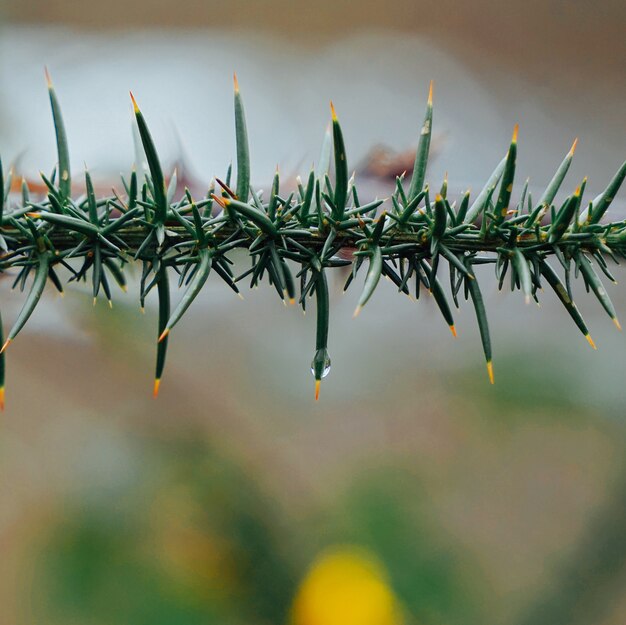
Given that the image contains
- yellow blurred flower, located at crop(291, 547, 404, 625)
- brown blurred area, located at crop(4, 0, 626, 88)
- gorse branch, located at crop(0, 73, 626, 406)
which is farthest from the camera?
brown blurred area, located at crop(4, 0, 626, 88)

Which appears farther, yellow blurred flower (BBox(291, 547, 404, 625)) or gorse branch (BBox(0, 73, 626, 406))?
yellow blurred flower (BBox(291, 547, 404, 625))

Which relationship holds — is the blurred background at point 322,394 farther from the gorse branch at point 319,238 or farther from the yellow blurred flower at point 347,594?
the gorse branch at point 319,238

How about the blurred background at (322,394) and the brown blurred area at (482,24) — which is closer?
the blurred background at (322,394)

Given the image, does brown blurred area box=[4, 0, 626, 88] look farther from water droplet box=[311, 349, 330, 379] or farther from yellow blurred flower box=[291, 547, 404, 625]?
water droplet box=[311, 349, 330, 379]

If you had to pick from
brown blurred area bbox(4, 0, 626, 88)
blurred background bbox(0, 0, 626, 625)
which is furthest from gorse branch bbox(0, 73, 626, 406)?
brown blurred area bbox(4, 0, 626, 88)

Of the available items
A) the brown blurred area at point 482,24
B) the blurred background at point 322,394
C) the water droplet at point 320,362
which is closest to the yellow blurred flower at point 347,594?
the blurred background at point 322,394

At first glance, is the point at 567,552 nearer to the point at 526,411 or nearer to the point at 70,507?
the point at 526,411

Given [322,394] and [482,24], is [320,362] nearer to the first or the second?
[322,394]

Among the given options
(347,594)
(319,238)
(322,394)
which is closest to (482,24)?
(322,394)
